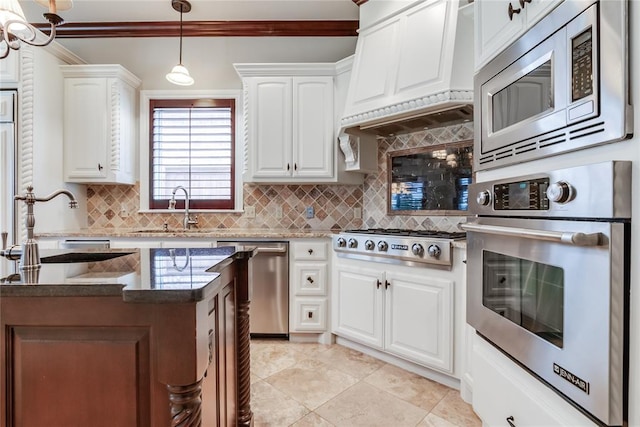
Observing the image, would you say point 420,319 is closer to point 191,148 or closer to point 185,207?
point 185,207

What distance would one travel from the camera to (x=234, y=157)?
3330 millimetres

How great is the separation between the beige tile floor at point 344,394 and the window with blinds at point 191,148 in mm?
1852

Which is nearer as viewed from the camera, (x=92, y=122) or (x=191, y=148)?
(x=92, y=122)

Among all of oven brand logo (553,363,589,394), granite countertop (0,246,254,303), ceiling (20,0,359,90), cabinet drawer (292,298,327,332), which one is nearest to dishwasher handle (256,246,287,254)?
cabinet drawer (292,298,327,332)

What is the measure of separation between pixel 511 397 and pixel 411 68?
199 cm

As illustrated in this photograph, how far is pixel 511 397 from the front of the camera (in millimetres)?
1063

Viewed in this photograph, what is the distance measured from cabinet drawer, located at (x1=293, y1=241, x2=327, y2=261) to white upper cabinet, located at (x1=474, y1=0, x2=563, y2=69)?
5.74 feet

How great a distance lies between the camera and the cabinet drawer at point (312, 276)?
2.64 meters

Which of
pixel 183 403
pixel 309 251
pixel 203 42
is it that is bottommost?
pixel 183 403

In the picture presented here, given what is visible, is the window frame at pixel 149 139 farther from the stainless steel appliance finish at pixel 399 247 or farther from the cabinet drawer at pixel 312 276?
the stainless steel appliance finish at pixel 399 247

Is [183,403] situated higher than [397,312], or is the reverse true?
[183,403]

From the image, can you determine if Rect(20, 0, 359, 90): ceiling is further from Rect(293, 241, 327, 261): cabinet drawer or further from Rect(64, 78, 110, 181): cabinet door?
Rect(293, 241, 327, 261): cabinet drawer

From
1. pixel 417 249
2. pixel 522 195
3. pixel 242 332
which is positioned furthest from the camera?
pixel 417 249

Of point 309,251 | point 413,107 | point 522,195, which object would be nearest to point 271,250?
point 309,251
